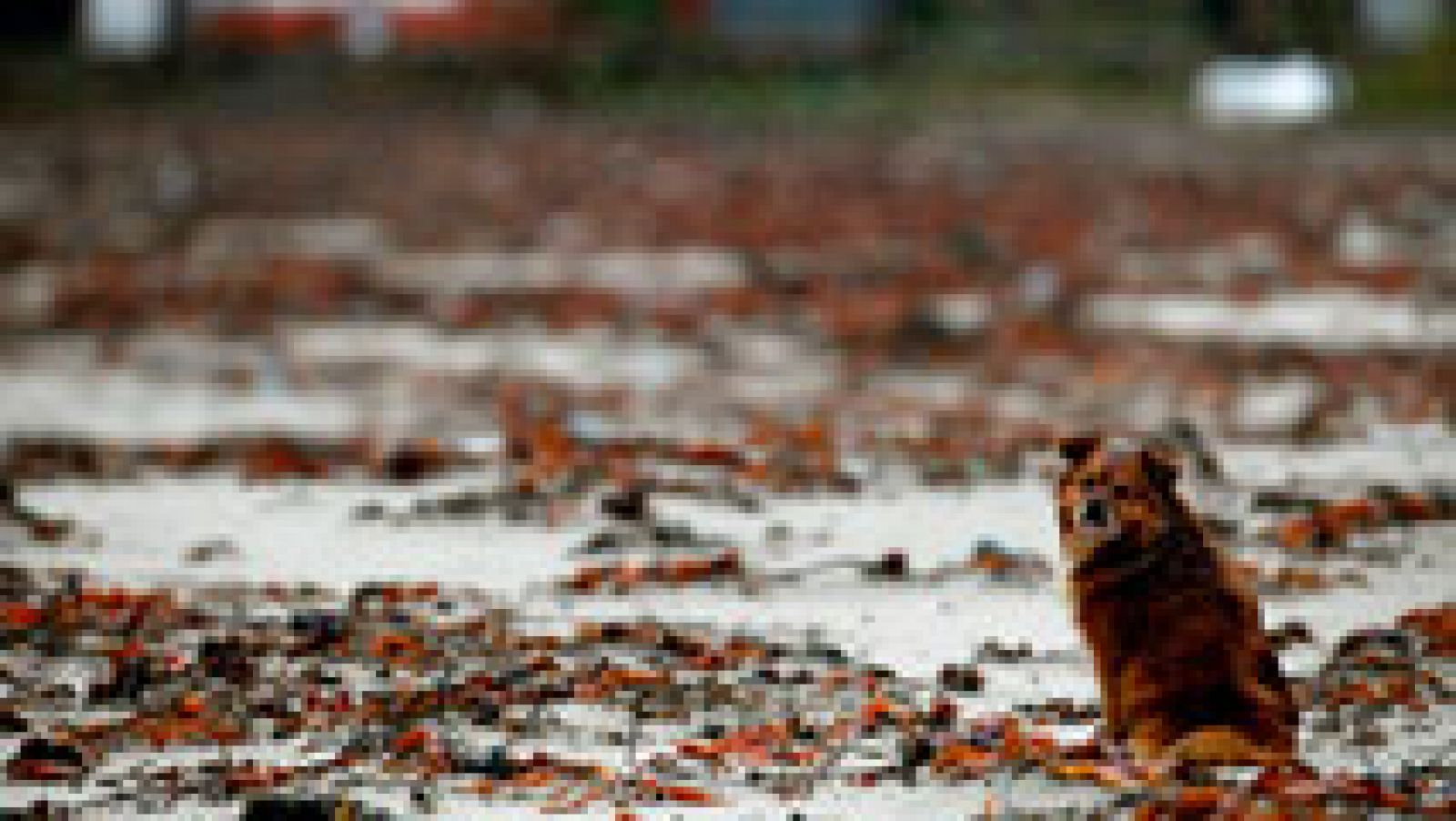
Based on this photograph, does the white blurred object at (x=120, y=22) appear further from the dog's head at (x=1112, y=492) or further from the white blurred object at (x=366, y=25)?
the dog's head at (x=1112, y=492)

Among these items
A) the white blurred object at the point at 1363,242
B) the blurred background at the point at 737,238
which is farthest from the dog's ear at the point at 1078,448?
the white blurred object at the point at 1363,242

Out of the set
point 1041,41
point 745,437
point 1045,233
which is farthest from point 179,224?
point 1041,41

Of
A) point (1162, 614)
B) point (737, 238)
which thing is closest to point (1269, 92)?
point (737, 238)

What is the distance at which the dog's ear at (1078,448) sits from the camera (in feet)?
14.0

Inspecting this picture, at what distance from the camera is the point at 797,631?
18.9 ft

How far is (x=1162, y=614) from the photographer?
A: 4312mm

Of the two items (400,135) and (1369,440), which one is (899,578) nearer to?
(1369,440)

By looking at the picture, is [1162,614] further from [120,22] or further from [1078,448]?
[120,22]

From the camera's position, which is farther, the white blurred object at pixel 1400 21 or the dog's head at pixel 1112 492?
the white blurred object at pixel 1400 21

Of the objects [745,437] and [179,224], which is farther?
[179,224]

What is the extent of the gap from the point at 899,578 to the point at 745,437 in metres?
2.61

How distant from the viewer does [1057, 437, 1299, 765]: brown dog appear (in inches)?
167

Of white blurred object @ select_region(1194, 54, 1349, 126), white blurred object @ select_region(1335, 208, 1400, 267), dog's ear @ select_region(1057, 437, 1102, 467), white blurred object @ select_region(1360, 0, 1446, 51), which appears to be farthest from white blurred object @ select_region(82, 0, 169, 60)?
dog's ear @ select_region(1057, 437, 1102, 467)

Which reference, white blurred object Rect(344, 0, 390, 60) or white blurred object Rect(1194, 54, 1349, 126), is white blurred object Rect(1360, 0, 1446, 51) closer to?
white blurred object Rect(1194, 54, 1349, 126)
